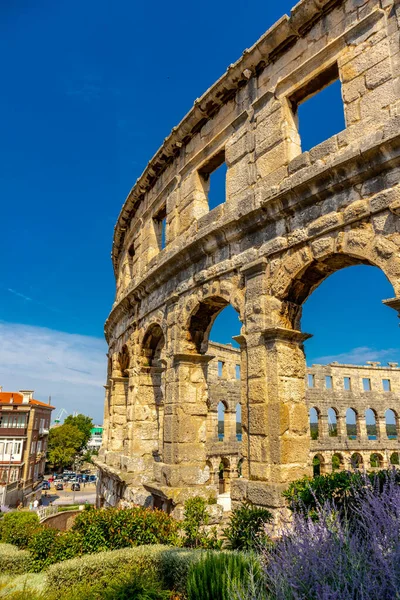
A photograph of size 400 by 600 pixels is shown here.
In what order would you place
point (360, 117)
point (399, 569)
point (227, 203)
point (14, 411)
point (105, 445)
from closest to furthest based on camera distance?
point (399, 569) < point (360, 117) < point (227, 203) < point (105, 445) < point (14, 411)

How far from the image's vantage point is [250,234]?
6.73 metres

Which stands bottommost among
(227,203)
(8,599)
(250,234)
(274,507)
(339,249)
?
(8,599)

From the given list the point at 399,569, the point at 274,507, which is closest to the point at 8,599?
the point at 274,507

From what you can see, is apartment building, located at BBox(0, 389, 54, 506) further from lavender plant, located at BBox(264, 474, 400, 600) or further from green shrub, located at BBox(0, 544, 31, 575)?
lavender plant, located at BBox(264, 474, 400, 600)

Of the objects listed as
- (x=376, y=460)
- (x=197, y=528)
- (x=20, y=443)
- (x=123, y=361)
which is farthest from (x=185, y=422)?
(x=20, y=443)

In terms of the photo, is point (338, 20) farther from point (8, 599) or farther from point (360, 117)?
point (8, 599)

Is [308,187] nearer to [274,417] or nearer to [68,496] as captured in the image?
[274,417]

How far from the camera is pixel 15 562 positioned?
19.5 ft

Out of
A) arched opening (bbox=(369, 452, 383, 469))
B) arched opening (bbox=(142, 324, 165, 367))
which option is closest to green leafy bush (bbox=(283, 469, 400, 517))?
arched opening (bbox=(142, 324, 165, 367))

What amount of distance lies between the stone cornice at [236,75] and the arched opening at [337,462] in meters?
18.3

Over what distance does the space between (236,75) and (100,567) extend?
25.4ft

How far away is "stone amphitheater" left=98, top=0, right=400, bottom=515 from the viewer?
5305 millimetres

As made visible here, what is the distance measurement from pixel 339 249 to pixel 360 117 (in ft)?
5.89

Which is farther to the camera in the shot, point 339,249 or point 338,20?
point 338,20
